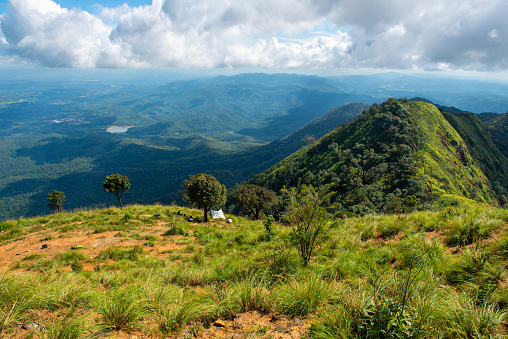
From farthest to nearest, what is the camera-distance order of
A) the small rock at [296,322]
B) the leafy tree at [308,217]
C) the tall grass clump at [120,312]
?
the leafy tree at [308,217] < the small rock at [296,322] < the tall grass clump at [120,312]

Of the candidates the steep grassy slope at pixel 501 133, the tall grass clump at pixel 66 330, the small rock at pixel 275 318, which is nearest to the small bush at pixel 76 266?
the tall grass clump at pixel 66 330

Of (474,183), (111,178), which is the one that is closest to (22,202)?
(111,178)

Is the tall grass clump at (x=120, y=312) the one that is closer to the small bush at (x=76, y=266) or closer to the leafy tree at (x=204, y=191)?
the small bush at (x=76, y=266)

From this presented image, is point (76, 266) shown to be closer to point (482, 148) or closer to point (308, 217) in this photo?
point (308, 217)

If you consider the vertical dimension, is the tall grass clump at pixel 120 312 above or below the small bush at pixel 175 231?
above

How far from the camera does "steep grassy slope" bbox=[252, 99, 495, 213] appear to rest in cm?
4491

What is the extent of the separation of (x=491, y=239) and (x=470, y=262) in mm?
2447

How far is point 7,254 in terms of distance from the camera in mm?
8664

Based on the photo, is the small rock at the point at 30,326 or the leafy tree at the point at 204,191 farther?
the leafy tree at the point at 204,191

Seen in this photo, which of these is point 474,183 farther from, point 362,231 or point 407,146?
point 362,231

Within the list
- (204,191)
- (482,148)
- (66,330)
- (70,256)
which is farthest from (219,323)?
(482,148)

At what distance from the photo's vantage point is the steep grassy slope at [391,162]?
44906 mm

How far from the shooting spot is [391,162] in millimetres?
55719

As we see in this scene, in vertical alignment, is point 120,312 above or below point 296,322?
above
